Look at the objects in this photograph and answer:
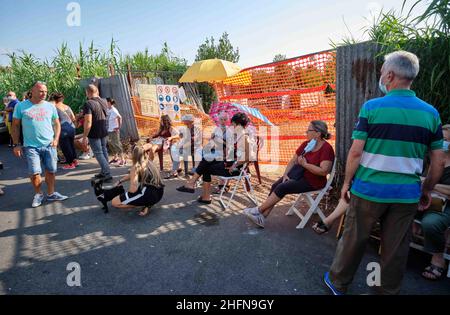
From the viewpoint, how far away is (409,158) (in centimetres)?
214

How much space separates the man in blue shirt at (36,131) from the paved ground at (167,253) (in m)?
0.73

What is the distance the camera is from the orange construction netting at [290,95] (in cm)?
512

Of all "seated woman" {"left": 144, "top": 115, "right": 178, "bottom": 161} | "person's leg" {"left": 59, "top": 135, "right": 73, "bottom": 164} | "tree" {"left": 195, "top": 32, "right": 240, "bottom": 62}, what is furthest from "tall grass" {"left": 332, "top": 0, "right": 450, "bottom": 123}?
"tree" {"left": 195, "top": 32, "right": 240, "bottom": 62}

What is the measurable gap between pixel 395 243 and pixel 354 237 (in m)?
0.31

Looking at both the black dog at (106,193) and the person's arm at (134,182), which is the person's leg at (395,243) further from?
the black dog at (106,193)

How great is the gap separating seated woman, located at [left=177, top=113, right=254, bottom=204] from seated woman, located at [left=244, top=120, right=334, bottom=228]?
0.87 metres

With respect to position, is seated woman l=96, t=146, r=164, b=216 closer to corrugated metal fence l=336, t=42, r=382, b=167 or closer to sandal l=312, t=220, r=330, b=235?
sandal l=312, t=220, r=330, b=235

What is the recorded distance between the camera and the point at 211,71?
862 cm

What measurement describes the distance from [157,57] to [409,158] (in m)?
17.7

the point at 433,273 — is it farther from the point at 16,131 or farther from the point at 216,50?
the point at 216,50

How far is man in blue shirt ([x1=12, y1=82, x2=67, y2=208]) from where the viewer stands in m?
4.53
